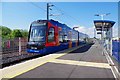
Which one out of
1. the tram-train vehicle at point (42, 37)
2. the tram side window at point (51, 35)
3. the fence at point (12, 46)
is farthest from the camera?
the fence at point (12, 46)

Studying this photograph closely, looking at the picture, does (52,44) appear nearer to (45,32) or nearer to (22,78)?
(45,32)

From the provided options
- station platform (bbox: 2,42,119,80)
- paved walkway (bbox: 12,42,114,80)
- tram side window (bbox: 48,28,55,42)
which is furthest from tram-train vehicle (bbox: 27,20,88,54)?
paved walkway (bbox: 12,42,114,80)

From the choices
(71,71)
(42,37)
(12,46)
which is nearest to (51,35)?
(42,37)

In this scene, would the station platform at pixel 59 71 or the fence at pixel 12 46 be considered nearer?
the station platform at pixel 59 71

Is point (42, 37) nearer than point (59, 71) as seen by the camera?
No

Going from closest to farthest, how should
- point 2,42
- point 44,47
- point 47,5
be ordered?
point 44,47, point 2,42, point 47,5

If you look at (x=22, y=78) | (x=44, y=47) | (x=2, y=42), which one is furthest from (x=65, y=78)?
(x=2, y=42)

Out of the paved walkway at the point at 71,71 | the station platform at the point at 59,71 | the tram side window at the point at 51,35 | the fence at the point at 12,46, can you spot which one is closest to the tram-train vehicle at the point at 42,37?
the tram side window at the point at 51,35

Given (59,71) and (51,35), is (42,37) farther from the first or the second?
(59,71)

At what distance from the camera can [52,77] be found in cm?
821

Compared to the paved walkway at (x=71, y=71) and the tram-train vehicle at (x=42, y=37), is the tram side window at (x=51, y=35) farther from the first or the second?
the paved walkway at (x=71, y=71)

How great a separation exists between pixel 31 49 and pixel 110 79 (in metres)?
12.5

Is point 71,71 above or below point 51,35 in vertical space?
below

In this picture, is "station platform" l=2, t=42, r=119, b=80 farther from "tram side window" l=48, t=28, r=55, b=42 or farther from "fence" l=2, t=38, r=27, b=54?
"fence" l=2, t=38, r=27, b=54
